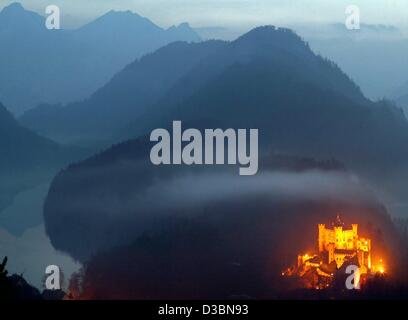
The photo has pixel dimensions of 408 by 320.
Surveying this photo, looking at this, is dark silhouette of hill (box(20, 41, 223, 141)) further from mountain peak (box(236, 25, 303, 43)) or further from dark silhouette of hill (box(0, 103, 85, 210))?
mountain peak (box(236, 25, 303, 43))

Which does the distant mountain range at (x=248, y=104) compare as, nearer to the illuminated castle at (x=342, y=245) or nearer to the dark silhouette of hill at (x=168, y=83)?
the dark silhouette of hill at (x=168, y=83)

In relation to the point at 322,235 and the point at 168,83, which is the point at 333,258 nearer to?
the point at 322,235

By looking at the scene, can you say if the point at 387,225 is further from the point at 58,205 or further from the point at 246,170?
the point at 58,205

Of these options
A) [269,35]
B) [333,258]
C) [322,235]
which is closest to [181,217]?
[322,235]

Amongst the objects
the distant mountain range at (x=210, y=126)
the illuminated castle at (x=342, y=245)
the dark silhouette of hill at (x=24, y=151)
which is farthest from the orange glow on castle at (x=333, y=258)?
the dark silhouette of hill at (x=24, y=151)

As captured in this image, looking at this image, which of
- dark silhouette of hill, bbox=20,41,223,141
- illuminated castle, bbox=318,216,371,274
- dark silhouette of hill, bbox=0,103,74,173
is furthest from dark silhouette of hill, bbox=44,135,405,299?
dark silhouette of hill, bbox=20,41,223,141

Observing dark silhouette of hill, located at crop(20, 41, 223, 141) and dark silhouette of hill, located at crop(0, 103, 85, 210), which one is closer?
dark silhouette of hill, located at crop(0, 103, 85, 210)
